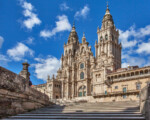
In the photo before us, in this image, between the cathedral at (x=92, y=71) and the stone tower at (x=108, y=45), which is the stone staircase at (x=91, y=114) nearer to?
the cathedral at (x=92, y=71)

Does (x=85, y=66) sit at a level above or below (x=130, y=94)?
above

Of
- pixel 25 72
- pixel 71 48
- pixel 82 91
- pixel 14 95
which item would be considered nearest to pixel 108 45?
pixel 82 91

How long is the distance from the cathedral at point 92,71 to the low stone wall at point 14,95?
3098cm

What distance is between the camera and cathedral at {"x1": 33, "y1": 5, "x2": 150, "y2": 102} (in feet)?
140

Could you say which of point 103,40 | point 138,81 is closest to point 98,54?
point 103,40

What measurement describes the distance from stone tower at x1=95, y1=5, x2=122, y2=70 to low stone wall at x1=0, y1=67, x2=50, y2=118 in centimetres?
4050

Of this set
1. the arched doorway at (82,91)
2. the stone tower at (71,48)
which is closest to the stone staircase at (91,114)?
the arched doorway at (82,91)

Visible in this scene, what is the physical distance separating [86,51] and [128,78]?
23027 millimetres

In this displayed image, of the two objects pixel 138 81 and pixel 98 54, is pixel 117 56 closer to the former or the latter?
pixel 98 54

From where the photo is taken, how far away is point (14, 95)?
993cm

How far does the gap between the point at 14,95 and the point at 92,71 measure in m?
41.6

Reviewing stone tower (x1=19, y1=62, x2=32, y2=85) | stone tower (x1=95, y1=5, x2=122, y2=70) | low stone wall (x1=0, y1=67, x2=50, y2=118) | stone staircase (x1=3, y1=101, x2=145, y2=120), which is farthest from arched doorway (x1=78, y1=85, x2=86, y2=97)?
stone staircase (x1=3, y1=101, x2=145, y2=120)

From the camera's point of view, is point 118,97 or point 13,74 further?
point 118,97

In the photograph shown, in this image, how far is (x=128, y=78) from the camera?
131 ft
